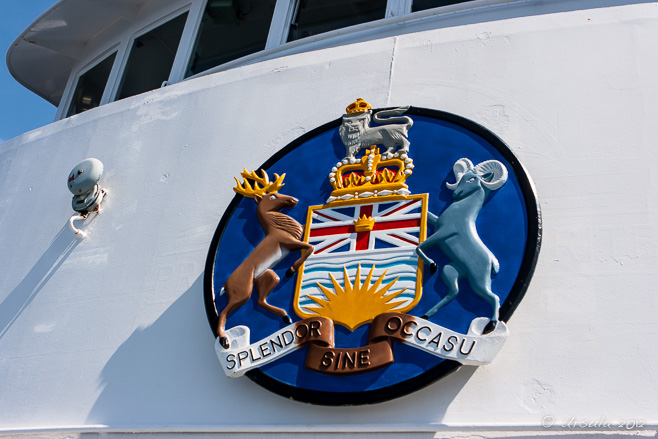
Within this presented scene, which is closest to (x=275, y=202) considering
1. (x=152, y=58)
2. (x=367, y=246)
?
(x=367, y=246)

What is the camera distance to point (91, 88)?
828cm

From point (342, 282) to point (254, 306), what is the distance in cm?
53

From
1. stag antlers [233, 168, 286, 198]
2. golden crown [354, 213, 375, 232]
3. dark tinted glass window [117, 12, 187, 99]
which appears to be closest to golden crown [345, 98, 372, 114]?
stag antlers [233, 168, 286, 198]

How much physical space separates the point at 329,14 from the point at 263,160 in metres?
1.70

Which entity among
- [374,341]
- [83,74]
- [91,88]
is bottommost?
[374,341]

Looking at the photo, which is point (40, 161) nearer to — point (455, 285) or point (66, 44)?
point (66, 44)

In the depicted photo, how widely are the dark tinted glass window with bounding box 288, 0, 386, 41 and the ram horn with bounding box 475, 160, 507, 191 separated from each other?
2222 millimetres

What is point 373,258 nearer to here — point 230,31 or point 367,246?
point 367,246

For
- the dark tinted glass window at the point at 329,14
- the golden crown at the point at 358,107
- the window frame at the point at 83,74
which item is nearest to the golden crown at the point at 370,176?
the golden crown at the point at 358,107

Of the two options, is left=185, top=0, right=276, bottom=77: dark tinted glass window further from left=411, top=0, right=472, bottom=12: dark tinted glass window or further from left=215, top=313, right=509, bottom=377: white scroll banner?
left=215, top=313, right=509, bottom=377: white scroll banner

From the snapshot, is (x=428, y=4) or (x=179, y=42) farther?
(x=179, y=42)

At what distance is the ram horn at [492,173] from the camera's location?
4438 mm

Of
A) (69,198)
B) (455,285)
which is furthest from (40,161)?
(455,285)

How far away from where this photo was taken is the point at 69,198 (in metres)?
6.23
